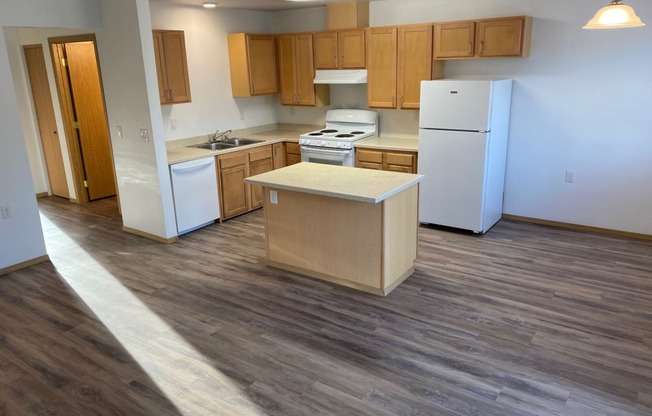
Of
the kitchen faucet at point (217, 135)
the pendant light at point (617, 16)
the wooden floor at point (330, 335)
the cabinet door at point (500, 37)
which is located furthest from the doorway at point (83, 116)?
the pendant light at point (617, 16)

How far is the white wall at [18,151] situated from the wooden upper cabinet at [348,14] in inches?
109

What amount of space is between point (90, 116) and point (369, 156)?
3.78m

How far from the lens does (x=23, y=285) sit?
4.03 meters

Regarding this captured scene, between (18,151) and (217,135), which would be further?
(217,135)

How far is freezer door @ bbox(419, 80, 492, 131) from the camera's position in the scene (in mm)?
4562

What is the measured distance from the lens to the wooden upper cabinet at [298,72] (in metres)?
6.10

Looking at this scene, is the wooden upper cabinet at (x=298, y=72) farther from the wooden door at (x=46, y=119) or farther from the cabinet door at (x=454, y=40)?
the wooden door at (x=46, y=119)

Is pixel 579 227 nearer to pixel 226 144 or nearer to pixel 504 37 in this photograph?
pixel 504 37

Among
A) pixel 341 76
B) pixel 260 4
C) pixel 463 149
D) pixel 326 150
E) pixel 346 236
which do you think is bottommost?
pixel 346 236

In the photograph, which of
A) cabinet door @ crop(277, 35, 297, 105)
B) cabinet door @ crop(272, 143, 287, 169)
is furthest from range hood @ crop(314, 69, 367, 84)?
cabinet door @ crop(272, 143, 287, 169)

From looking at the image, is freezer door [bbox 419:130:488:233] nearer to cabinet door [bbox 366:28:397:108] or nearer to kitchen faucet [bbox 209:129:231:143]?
cabinet door [bbox 366:28:397:108]

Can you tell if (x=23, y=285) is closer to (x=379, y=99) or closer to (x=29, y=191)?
(x=29, y=191)

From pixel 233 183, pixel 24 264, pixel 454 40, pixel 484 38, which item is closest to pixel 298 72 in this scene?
pixel 233 183

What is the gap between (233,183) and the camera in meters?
5.57
